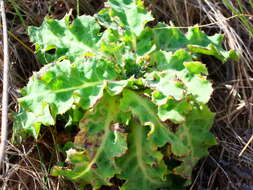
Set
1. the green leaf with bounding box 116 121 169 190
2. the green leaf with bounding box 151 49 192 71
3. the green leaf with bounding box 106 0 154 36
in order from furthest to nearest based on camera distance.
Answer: the green leaf with bounding box 106 0 154 36 < the green leaf with bounding box 151 49 192 71 < the green leaf with bounding box 116 121 169 190

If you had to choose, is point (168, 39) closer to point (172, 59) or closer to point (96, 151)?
point (172, 59)

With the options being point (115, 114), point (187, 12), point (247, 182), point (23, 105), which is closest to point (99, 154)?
point (115, 114)

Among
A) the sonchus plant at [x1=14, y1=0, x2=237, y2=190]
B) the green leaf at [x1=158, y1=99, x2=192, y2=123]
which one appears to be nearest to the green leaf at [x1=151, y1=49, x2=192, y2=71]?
the sonchus plant at [x1=14, y1=0, x2=237, y2=190]

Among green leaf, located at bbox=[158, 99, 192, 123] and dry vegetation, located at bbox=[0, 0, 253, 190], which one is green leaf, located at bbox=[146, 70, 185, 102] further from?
dry vegetation, located at bbox=[0, 0, 253, 190]

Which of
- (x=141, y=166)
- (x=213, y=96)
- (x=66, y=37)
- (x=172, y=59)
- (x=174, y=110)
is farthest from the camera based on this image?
(x=213, y=96)

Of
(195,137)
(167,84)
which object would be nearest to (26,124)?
(167,84)

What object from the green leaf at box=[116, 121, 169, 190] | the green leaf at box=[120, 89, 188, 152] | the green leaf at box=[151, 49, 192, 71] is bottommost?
the green leaf at box=[116, 121, 169, 190]

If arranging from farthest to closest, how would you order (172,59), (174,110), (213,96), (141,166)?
1. (213,96)
2. (172,59)
3. (141,166)
4. (174,110)

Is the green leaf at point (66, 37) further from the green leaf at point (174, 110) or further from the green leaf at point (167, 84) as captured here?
the green leaf at point (174, 110)
